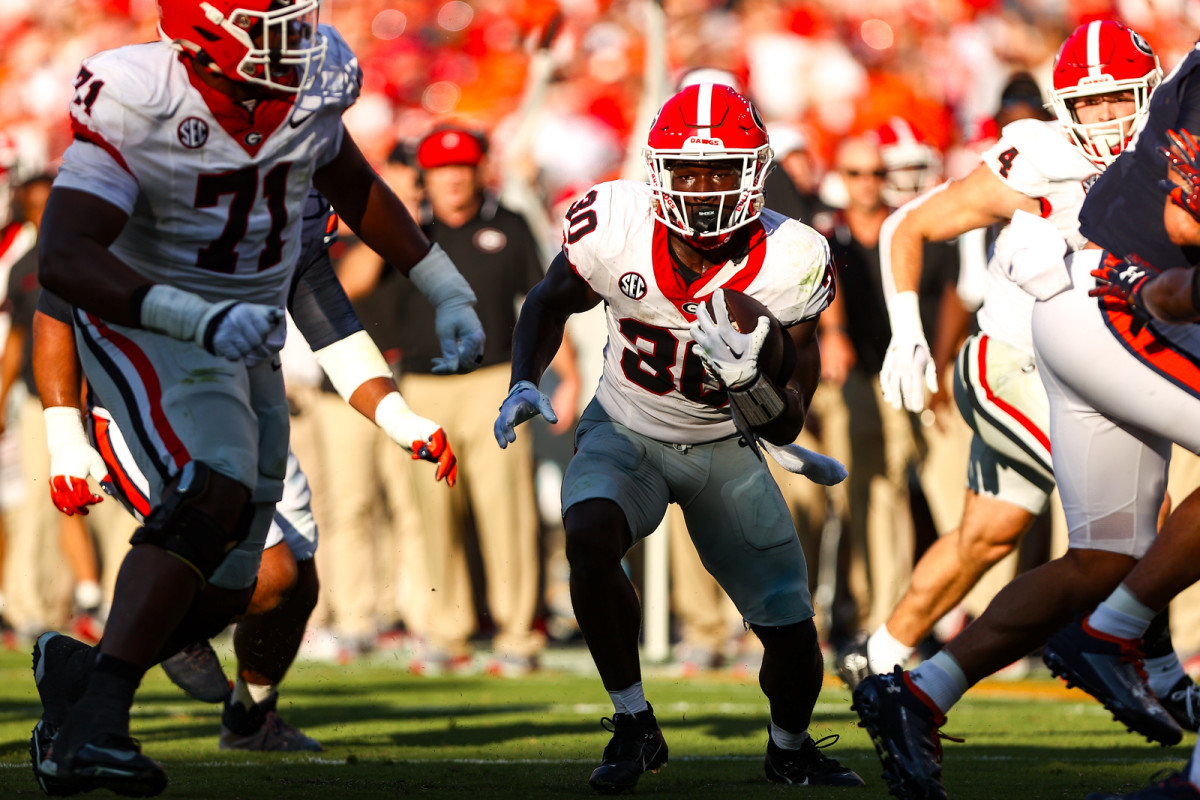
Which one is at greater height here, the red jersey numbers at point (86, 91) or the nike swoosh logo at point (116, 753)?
the red jersey numbers at point (86, 91)

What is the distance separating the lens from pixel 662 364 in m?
4.30

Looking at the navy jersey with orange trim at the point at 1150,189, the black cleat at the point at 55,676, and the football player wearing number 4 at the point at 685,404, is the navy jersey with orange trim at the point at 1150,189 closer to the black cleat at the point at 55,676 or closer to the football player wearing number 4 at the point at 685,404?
the football player wearing number 4 at the point at 685,404

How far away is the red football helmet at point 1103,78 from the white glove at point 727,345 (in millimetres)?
1571

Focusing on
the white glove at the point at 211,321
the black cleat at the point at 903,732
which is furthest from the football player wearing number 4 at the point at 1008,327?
the white glove at the point at 211,321

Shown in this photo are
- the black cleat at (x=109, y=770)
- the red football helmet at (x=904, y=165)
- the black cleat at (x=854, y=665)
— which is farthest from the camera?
the red football helmet at (x=904, y=165)

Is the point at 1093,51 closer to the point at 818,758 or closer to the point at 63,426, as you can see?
the point at 818,758

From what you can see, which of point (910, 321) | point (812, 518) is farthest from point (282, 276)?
point (812, 518)

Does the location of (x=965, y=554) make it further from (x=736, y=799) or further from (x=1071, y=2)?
(x=1071, y=2)

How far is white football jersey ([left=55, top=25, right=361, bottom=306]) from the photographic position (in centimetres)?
347

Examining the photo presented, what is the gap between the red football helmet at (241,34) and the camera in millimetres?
3545

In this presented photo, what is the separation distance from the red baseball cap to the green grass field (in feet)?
7.47

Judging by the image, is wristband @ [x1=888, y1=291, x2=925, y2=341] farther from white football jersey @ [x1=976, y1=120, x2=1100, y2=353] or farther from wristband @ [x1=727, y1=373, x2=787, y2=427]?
wristband @ [x1=727, y1=373, x2=787, y2=427]

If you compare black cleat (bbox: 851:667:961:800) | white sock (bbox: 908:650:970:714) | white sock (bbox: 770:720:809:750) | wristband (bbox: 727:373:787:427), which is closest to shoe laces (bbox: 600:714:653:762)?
white sock (bbox: 770:720:809:750)

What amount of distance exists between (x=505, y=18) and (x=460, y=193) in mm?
5820
